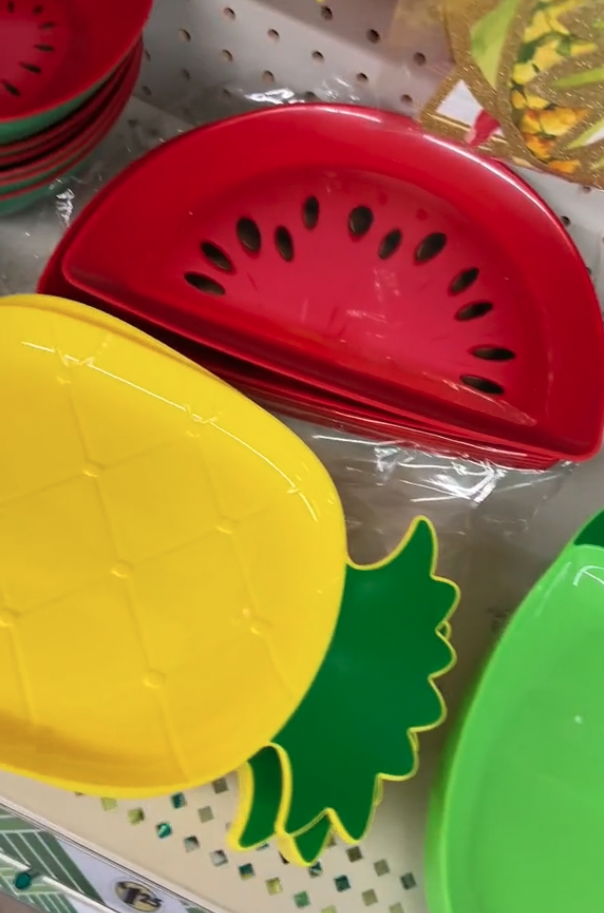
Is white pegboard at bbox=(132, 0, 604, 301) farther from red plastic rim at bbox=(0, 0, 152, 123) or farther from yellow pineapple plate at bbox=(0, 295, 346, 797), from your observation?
yellow pineapple plate at bbox=(0, 295, 346, 797)

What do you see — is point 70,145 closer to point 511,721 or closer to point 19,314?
point 19,314

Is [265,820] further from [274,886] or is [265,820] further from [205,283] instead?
[205,283]

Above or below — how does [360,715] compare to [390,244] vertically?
below

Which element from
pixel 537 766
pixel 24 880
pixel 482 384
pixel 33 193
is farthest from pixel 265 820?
pixel 24 880

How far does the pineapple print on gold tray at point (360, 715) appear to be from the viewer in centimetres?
49

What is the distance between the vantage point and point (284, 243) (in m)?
0.63

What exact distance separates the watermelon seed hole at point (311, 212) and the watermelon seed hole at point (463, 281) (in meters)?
0.12

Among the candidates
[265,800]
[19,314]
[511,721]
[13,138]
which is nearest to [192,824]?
[265,800]

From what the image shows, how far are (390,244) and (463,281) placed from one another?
63 mm

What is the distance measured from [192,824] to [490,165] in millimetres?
497

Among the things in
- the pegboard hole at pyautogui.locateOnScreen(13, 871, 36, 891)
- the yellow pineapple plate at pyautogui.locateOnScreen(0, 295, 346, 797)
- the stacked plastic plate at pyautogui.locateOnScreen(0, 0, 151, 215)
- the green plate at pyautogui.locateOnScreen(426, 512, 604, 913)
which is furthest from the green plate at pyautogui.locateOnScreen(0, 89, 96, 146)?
the pegboard hole at pyautogui.locateOnScreen(13, 871, 36, 891)

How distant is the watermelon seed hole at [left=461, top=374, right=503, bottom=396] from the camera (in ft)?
2.05

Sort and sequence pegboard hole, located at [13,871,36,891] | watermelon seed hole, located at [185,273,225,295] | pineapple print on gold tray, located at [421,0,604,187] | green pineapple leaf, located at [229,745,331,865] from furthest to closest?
pegboard hole, located at [13,871,36,891] → watermelon seed hole, located at [185,273,225,295] → green pineapple leaf, located at [229,745,331,865] → pineapple print on gold tray, located at [421,0,604,187]

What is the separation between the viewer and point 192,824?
539 mm
